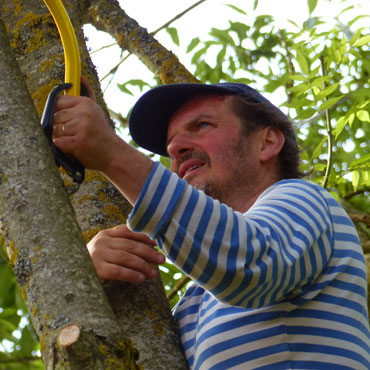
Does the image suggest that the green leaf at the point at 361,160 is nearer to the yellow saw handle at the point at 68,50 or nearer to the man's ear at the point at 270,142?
the man's ear at the point at 270,142

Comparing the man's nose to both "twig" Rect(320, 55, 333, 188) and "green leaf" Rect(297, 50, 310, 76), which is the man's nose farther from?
"green leaf" Rect(297, 50, 310, 76)

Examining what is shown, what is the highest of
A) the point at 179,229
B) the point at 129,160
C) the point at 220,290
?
the point at 129,160

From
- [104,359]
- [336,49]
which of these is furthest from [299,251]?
[336,49]

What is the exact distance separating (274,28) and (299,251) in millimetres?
3817

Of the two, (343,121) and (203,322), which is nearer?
(203,322)

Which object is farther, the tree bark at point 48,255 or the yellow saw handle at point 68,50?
the yellow saw handle at point 68,50

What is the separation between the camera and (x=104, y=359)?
3.90 ft

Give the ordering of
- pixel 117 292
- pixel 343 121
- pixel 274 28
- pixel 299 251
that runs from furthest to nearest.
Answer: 1. pixel 274 28
2. pixel 343 121
3. pixel 117 292
4. pixel 299 251

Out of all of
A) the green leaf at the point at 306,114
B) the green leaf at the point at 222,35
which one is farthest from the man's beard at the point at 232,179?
the green leaf at the point at 222,35

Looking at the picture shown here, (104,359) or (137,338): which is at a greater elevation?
(137,338)

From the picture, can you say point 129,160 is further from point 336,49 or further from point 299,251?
point 336,49

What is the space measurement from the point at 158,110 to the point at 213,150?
29cm

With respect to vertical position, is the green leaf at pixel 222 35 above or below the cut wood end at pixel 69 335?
above

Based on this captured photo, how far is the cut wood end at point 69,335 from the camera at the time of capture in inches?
45.5
